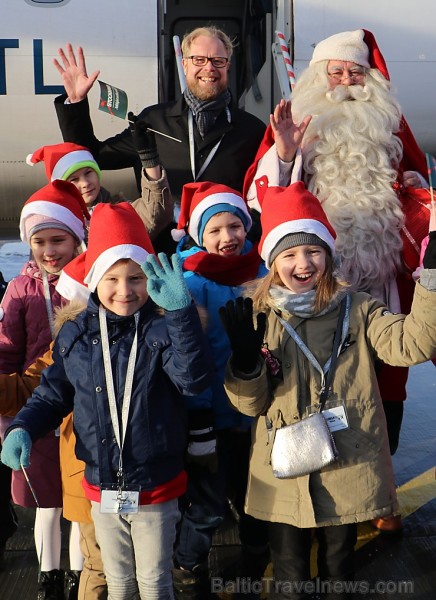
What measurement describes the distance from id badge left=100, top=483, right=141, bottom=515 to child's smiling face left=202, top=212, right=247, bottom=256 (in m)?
0.92

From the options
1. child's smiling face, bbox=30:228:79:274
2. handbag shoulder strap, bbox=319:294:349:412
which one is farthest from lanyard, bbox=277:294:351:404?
child's smiling face, bbox=30:228:79:274

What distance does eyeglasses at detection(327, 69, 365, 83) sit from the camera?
3.15 meters

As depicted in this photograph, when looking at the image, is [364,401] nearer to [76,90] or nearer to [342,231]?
[342,231]

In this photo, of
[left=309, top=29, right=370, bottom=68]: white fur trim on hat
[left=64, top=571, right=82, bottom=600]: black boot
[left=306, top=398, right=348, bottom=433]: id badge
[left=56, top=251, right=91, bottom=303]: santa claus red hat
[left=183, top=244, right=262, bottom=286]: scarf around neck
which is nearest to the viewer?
[left=306, top=398, right=348, bottom=433]: id badge

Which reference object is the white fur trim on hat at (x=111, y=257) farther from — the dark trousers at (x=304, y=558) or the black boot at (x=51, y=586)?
the black boot at (x=51, y=586)

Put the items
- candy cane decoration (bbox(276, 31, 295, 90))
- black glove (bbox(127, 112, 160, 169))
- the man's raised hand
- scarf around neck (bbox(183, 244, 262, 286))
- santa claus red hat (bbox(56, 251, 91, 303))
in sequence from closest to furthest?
1. santa claus red hat (bbox(56, 251, 91, 303))
2. scarf around neck (bbox(183, 244, 262, 286))
3. black glove (bbox(127, 112, 160, 169))
4. the man's raised hand
5. candy cane decoration (bbox(276, 31, 295, 90))

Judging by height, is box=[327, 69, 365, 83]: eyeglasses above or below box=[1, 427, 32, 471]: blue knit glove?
above

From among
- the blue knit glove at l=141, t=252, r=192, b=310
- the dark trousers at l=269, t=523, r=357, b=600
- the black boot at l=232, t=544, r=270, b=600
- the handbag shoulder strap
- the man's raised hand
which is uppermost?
the man's raised hand

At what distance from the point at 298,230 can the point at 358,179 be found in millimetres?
778

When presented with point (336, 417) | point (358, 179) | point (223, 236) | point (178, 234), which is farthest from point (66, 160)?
point (336, 417)

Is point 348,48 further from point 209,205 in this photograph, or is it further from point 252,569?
point 252,569

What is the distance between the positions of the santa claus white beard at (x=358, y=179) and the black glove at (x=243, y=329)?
89 cm

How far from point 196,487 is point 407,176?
5.16 ft

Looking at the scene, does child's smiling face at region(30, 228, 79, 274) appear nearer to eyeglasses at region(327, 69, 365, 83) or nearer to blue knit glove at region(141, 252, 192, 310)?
blue knit glove at region(141, 252, 192, 310)
